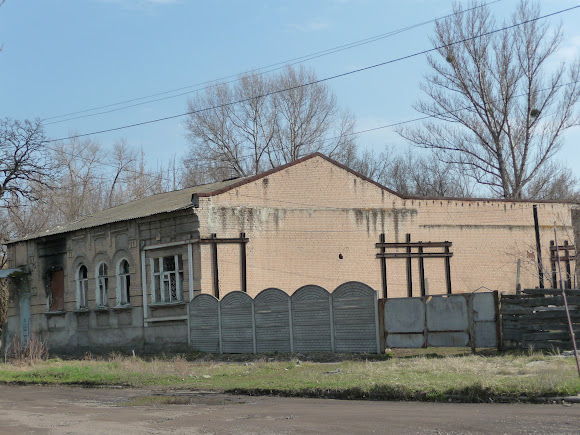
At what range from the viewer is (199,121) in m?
56.8

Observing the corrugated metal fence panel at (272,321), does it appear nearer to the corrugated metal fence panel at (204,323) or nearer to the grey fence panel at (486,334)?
the corrugated metal fence panel at (204,323)

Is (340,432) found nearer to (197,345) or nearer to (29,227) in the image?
(197,345)

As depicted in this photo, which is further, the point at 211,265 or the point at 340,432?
the point at 211,265

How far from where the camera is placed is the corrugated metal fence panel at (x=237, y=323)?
2491 centimetres

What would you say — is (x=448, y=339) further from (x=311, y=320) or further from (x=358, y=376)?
(x=358, y=376)

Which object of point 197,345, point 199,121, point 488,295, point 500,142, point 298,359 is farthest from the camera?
Result: point 199,121

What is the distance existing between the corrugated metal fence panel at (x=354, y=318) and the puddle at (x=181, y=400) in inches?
276

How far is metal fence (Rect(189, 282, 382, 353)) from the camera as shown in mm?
21812

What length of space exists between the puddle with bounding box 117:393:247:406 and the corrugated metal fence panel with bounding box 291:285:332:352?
291 inches

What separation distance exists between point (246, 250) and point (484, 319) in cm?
1084

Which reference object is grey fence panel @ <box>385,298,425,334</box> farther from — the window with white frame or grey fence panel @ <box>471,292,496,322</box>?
the window with white frame

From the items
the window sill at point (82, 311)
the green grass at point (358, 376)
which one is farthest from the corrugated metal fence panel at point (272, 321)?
the window sill at point (82, 311)

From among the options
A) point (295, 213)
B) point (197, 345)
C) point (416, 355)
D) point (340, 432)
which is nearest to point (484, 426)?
point (340, 432)

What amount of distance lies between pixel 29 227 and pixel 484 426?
171 ft
